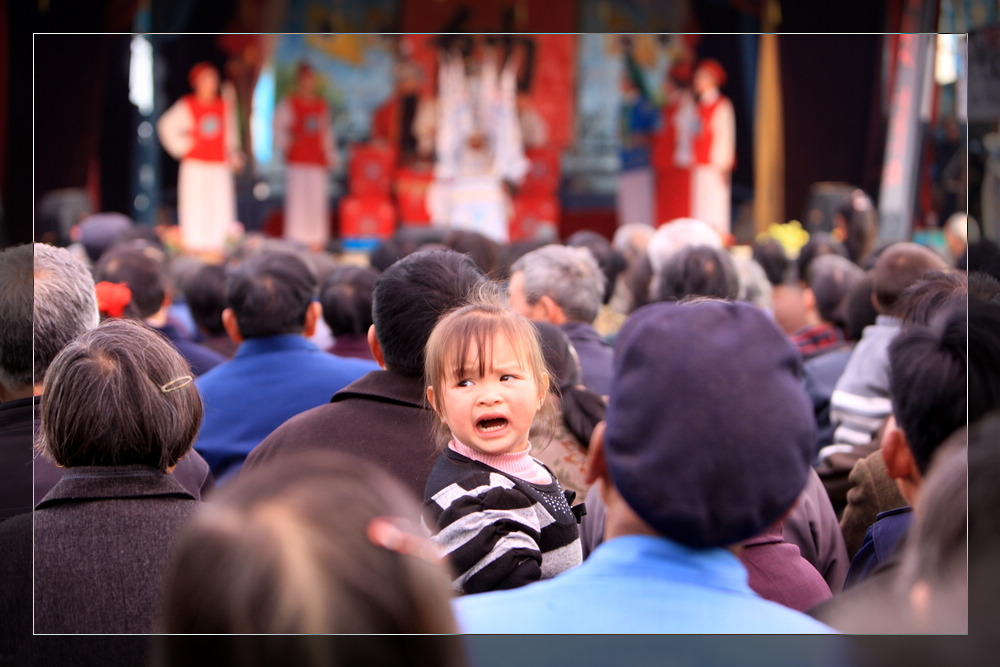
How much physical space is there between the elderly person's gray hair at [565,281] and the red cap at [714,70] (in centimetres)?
922

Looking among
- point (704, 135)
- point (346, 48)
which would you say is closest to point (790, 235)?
point (704, 135)

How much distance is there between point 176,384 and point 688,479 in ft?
2.82

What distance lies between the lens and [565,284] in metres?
2.84

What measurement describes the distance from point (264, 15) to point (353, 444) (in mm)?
11697

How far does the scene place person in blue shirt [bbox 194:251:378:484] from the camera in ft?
8.19

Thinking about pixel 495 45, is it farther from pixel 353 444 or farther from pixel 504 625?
pixel 504 625

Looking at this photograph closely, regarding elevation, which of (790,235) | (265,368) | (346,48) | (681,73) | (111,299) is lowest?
(790,235)

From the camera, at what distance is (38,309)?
6.40 ft

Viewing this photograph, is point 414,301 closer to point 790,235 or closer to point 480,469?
point 480,469

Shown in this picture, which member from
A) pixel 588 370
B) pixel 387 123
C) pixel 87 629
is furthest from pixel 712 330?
pixel 387 123

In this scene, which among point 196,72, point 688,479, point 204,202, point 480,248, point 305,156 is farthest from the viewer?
point 305,156

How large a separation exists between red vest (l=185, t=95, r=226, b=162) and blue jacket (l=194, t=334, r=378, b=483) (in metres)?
9.97

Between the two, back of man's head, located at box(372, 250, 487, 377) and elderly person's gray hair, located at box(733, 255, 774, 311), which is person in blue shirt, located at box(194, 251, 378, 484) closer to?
back of man's head, located at box(372, 250, 487, 377)

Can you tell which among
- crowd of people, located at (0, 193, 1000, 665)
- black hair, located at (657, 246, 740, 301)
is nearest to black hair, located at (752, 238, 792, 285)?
black hair, located at (657, 246, 740, 301)
